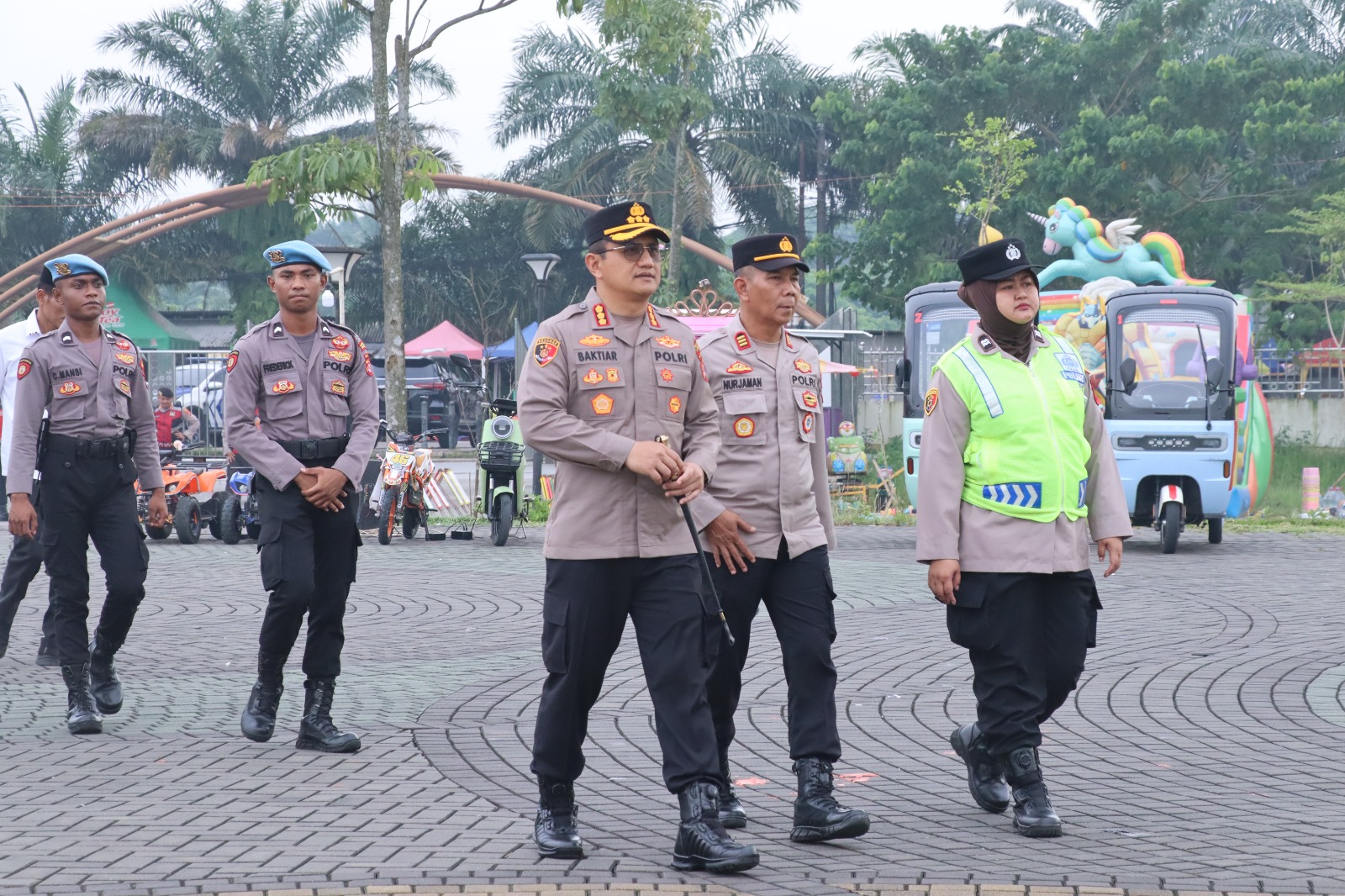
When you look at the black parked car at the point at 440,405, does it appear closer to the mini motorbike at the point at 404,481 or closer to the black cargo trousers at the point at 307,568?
the mini motorbike at the point at 404,481

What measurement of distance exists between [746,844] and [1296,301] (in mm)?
31488

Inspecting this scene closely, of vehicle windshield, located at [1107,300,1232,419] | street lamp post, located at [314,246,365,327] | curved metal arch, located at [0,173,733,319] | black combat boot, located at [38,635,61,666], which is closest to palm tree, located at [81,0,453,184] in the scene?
curved metal arch, located at [0,173,733,319]

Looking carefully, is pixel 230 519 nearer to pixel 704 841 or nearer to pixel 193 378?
pixel 193 378

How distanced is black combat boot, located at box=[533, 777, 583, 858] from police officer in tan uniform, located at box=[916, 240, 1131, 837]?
1307 mm

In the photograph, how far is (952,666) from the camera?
27.4 feet

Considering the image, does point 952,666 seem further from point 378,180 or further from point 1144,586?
point 378,180

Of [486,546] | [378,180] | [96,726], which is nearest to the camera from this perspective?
[96,726]

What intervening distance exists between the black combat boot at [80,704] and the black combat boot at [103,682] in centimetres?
10

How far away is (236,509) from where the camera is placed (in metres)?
16.3

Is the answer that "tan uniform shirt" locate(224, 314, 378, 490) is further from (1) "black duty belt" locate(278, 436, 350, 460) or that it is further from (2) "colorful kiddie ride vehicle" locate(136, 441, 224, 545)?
(2) "colorful kiddie ride vehicle" locate(136, 441, 224, 545)

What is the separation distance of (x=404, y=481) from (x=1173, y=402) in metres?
7.84

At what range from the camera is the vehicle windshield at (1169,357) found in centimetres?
1625

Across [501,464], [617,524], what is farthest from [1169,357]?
[617,524]

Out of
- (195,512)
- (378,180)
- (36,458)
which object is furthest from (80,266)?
(378,180)
